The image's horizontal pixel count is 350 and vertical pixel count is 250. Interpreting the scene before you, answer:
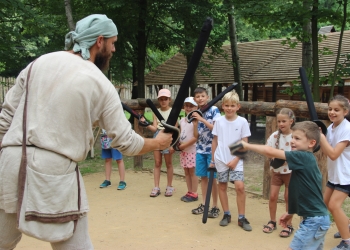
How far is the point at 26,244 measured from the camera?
4.50m

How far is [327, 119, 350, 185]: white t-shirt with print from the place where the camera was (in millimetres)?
4039

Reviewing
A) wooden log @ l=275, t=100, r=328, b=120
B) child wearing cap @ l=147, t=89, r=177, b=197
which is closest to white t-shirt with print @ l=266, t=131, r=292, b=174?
wooden log @ l=275, t=100, r=328, b=120

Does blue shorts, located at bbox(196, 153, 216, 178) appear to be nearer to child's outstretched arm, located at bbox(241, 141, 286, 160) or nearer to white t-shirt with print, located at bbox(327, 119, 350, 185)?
white t-shirt with print, located at bbox(327, 119, 350, 185)

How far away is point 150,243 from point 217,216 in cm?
117

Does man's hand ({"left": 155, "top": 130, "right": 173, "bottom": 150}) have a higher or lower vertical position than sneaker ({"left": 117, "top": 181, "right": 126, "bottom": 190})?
higher

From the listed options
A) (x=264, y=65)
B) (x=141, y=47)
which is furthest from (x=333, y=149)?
(x=264, y=65)

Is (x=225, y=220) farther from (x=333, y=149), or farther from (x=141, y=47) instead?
(x=141, y=47)

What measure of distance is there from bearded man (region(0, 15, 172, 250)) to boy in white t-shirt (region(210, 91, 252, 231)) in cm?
253

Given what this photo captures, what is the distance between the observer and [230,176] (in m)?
4.98

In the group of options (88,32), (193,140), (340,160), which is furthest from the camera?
(193,140)

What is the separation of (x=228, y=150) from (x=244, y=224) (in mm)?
A: 885

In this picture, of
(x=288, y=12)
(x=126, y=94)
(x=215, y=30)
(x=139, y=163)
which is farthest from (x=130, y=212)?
(x=126, y=94)

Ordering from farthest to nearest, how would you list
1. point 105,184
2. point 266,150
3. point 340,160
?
point 105,184, point 340,160, point 266,150

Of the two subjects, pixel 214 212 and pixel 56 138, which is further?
pixel 214 212
